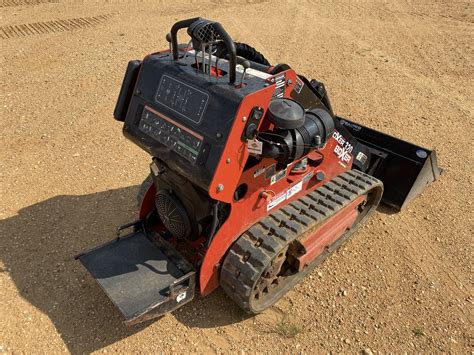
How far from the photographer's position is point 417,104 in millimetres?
9055

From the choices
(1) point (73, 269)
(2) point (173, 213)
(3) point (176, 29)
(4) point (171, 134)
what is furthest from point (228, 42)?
(1) point (73, 269)

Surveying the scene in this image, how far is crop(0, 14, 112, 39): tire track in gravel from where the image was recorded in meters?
11.5

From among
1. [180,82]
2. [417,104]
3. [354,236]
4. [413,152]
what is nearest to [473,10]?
[417,104]

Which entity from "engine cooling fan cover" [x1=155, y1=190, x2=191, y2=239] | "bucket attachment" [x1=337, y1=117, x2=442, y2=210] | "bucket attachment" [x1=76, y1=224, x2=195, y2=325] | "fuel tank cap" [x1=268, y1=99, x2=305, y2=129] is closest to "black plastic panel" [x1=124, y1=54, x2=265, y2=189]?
"fuel tank cap" [x1=268, y1=99, x2=305, y2=129]

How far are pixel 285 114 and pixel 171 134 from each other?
105 cm

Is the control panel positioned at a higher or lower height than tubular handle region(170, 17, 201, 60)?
lower

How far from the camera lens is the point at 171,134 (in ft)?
12.1

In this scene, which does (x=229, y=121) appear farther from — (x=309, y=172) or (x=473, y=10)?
(x=473, y=10)

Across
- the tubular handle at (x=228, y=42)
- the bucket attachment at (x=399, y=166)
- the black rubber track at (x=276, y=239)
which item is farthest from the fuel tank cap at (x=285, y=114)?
the bucket attachment at (x=399, y=166)

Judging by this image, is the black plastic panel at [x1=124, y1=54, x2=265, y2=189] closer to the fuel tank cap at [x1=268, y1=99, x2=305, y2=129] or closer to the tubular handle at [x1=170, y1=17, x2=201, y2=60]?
the tubular handle at [x1=170, y1=17, x2=201, y2=60]

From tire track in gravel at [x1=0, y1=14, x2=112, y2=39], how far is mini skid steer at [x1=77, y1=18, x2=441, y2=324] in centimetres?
930

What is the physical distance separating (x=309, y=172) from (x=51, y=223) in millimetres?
3601

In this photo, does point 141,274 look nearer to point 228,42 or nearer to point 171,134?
point 171,134

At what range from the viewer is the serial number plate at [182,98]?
11.4 feet
